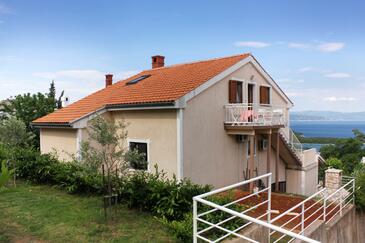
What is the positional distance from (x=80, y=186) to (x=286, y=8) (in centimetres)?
1451

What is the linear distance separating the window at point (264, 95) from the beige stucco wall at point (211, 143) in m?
2.23

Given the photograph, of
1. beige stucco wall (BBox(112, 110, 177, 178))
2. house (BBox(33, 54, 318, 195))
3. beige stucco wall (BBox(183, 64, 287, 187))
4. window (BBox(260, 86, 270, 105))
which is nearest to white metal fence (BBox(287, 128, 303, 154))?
house (BBox(33, 54, 318, 195))

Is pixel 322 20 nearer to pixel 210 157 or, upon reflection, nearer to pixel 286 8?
pixel 286 8

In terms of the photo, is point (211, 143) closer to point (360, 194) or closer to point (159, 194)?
point (159, 194)

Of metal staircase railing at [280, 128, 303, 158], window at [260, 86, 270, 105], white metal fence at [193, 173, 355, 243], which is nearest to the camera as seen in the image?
white metal fence at [193, 173, 355, 243]

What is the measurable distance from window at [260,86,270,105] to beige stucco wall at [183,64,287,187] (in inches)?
87.8

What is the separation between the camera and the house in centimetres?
1143

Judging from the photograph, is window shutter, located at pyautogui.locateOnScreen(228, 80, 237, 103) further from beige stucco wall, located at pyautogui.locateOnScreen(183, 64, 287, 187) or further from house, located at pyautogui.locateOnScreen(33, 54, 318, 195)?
beige stucco wall, located at pyautogui.locateOnScreen(183, 64, 287, 187)

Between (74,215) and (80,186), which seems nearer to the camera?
(74,215)

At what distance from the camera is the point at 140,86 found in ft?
48.6

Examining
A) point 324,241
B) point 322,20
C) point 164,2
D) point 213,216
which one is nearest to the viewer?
point 213,216

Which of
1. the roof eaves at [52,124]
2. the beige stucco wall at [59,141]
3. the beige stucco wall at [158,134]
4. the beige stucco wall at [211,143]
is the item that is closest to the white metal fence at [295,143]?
the beige stucco wall at [211,143]

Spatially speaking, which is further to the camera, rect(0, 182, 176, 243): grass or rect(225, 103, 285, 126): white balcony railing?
rect(225, 103, 285, 126): white balcony railing

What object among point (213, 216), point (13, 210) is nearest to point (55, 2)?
point (13, 210)
